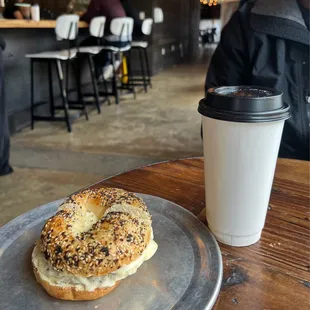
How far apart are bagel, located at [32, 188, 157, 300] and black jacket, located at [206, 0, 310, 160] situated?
1.09 m

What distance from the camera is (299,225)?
0.82 meters

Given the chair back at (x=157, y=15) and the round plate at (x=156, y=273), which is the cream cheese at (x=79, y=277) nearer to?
the round plate at (x=156, y=273)

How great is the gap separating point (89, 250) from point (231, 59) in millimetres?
1268

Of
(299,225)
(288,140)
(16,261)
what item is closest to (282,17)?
(288,140)

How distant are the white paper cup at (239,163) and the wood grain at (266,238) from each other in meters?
0.05

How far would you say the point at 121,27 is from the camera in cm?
513

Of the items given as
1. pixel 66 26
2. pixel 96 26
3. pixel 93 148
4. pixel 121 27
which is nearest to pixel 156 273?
pixel 93 148

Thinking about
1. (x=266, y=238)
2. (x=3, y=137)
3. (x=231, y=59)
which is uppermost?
(x=231, y=59)

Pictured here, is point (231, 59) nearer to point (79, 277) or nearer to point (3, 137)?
point (79, 277)

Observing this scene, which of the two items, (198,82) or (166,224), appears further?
(198,82)

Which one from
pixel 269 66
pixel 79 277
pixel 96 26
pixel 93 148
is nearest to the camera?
pixel 79 277

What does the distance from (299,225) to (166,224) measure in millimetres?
304

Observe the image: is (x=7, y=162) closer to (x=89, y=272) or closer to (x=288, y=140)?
(x=288, y=140)

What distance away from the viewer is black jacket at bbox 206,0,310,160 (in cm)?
152
